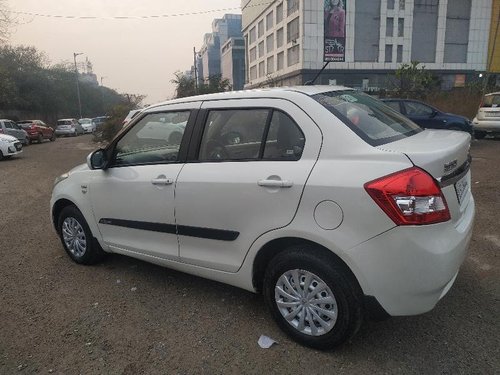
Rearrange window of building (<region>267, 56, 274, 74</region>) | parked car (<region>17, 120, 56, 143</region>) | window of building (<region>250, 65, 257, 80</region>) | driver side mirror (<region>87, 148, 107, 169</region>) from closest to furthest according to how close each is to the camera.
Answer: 1. driver side mirror (<region>87, 148, 107, 169</region>)
2. parked car (<region>17, 120, 56, 143</region>)
3. window of building (<region>267, 56, 274, 74</region>)
4. window of building (<region>250, 65, 257, 80</region>)

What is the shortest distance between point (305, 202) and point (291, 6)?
2457 inches

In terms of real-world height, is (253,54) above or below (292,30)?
below

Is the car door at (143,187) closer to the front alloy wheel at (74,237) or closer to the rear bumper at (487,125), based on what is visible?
Answer: the front alloy wheel at (74,237)

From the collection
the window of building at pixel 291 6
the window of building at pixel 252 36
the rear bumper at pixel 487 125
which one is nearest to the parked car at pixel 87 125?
the window of building at pixel 291 6

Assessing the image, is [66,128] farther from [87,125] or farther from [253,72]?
[253,72]

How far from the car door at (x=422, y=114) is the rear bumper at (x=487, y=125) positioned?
3.03m

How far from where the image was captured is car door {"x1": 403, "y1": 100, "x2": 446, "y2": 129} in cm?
1283

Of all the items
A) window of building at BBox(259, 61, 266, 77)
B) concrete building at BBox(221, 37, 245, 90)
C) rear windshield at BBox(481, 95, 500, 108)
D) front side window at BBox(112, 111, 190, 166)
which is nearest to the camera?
front side window at BBox(112, 111, 190, 166)

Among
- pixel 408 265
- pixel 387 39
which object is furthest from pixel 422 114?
pixel 387 39

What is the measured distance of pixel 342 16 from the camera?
55.7 m

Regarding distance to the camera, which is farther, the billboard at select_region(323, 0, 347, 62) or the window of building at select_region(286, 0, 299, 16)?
the window of building at select_region(286, 0, 299, 16)

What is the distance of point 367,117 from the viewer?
3.08 metres

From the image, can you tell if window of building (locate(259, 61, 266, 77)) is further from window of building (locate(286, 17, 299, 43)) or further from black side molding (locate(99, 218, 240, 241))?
black side molding (locate(99, 218, 240, 241))

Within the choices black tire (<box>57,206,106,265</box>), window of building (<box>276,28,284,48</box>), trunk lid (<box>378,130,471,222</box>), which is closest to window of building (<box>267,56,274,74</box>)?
window of building (<box>276,28,284,48</box>)
